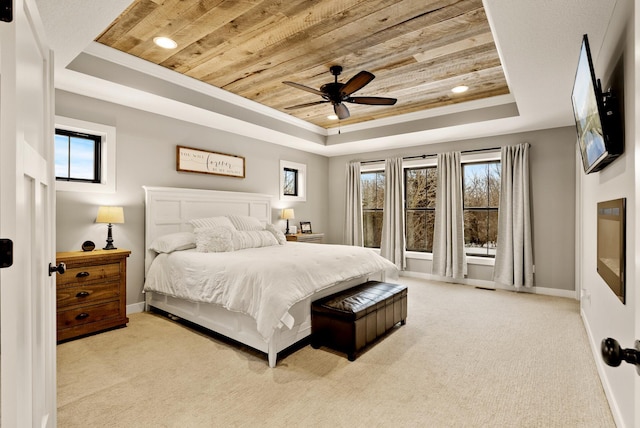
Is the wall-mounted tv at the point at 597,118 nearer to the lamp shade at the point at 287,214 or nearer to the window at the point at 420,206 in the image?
the window at the point at 420,206

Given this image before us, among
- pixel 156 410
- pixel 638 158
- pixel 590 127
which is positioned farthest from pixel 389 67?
pixel 156 410

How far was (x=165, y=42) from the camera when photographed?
9.63 ft

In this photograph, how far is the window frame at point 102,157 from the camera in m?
3.40

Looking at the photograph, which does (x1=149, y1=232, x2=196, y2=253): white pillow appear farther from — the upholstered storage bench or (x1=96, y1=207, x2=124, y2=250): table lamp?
the upholstered storage bench

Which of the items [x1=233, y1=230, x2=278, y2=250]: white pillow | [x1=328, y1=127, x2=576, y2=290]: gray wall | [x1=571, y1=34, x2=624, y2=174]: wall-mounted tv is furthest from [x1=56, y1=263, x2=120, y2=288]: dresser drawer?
[x1=328, y1=127, x2=576, y2=290]: gray wall

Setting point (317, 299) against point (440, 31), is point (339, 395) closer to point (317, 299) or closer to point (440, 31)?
point (317, 299)

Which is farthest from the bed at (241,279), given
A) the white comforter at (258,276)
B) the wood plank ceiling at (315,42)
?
the wood plank ceiling at (315,42)

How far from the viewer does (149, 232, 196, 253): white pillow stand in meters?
3.71

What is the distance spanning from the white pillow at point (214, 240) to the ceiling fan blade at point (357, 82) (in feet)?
6.53

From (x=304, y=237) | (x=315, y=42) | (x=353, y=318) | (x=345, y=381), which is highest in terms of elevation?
(x=315, y=42)

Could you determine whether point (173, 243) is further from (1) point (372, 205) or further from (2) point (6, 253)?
(1) point (372, 205)

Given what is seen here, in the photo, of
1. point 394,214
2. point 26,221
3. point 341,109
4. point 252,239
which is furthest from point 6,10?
point 394,214

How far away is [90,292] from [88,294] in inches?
0.9

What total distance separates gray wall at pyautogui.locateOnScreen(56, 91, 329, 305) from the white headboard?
4.7 inches
